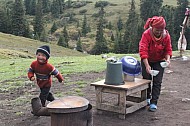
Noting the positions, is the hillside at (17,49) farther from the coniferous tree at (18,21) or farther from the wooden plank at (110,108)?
the wooden plank at (110,108)

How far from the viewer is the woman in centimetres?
678

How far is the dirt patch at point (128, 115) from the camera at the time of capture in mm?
6477

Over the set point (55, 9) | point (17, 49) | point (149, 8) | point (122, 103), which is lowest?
point (17, 49)

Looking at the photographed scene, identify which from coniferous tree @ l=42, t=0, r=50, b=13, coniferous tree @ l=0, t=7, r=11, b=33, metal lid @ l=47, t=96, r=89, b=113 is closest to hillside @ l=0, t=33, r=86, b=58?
coniferous tree @ l=0, t=7, r=11, b=33

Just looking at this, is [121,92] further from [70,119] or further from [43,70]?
[70,119]

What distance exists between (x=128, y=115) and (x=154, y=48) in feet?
4.85

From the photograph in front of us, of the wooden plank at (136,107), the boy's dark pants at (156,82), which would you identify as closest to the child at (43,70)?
the wooden plank at (136,107)

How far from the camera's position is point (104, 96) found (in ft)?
28.4

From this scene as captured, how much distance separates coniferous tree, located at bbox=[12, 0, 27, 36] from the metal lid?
72.4 m

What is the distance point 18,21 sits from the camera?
249ft

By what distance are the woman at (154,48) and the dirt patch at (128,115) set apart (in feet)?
1.54

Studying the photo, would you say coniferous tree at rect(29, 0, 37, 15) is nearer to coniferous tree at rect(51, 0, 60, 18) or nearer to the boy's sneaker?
coniferous tree at rect(51, 0, 60, 18)

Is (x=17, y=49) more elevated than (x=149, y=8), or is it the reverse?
(x=149, y=8)

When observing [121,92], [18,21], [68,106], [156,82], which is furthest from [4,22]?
[68,106]
